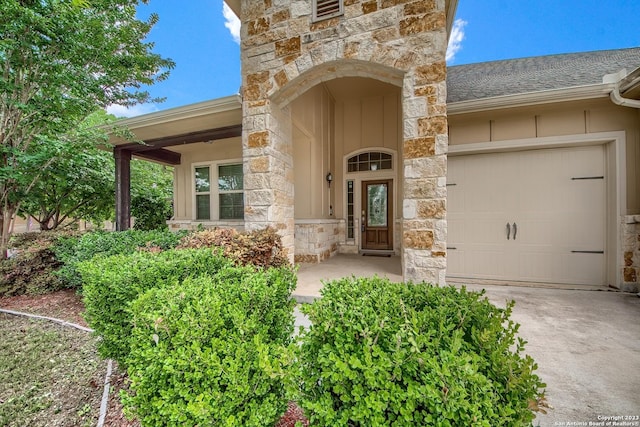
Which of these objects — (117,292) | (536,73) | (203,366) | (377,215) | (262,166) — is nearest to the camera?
(203,366)

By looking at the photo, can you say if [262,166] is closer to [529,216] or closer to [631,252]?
[529,216]

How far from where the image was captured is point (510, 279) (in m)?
4.00

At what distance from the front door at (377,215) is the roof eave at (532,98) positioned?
3045mm

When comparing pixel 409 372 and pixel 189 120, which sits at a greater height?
pixel 189 120

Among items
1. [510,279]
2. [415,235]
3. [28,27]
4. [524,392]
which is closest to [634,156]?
[510,279]

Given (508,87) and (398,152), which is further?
(398,152)

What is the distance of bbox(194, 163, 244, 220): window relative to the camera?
6574 mm

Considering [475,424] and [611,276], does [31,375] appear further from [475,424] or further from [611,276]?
[611,276]

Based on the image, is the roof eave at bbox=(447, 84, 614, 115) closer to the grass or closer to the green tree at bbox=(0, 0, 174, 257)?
the grass

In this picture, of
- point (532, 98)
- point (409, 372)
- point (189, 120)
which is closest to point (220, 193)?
point (189, 120)

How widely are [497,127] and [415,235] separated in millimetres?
2303

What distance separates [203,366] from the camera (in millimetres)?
1100

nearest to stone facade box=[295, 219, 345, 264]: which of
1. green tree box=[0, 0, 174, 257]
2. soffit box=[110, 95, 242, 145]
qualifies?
soffit box=[110, 95, 242, 145]

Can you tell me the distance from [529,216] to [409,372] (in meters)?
4.16
